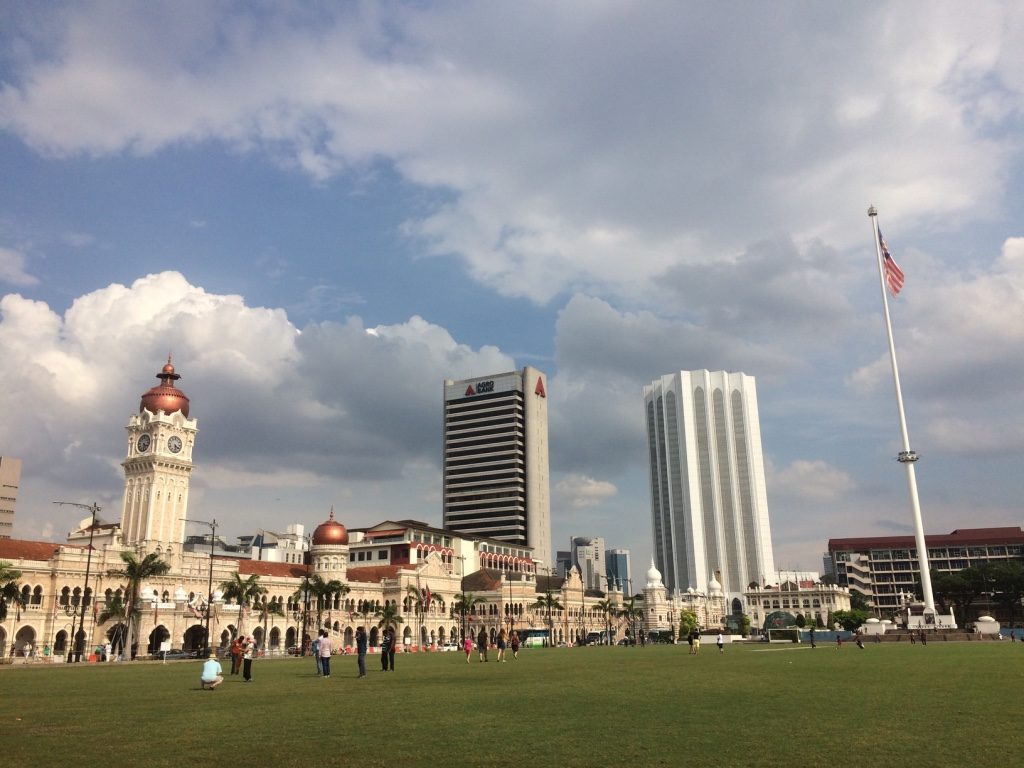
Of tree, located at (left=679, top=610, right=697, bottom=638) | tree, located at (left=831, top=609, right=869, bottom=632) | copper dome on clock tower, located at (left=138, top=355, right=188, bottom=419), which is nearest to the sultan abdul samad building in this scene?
copper dome on clock tower, located at (left=138, top=355, right=188, bottom=419)

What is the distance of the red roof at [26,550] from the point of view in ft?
270

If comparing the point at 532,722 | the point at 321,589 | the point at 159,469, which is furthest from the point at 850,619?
the point at 532,722

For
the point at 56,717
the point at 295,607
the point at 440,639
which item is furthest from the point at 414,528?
the point at 56,717

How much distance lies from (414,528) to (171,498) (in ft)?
169

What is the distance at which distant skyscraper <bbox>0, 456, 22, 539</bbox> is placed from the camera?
168500 millimetres

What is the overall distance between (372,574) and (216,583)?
31191 millimetres

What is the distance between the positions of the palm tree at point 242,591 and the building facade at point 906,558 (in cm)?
14834

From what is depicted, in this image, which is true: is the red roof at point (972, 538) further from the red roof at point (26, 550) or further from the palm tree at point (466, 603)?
the red roof at point (26, 550)

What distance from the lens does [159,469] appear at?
103062mm

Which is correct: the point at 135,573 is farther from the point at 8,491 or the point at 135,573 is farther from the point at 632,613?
the point at 8,491

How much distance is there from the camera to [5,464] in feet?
560

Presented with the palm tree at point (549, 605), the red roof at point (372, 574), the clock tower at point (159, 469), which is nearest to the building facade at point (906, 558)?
the palm tree at point (549, 605)

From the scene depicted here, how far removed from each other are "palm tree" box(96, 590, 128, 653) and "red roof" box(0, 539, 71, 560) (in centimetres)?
803

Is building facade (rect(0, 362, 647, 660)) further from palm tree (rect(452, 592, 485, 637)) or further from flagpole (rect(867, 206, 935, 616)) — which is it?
flagpole (rect(867, 206, 935, 616))
